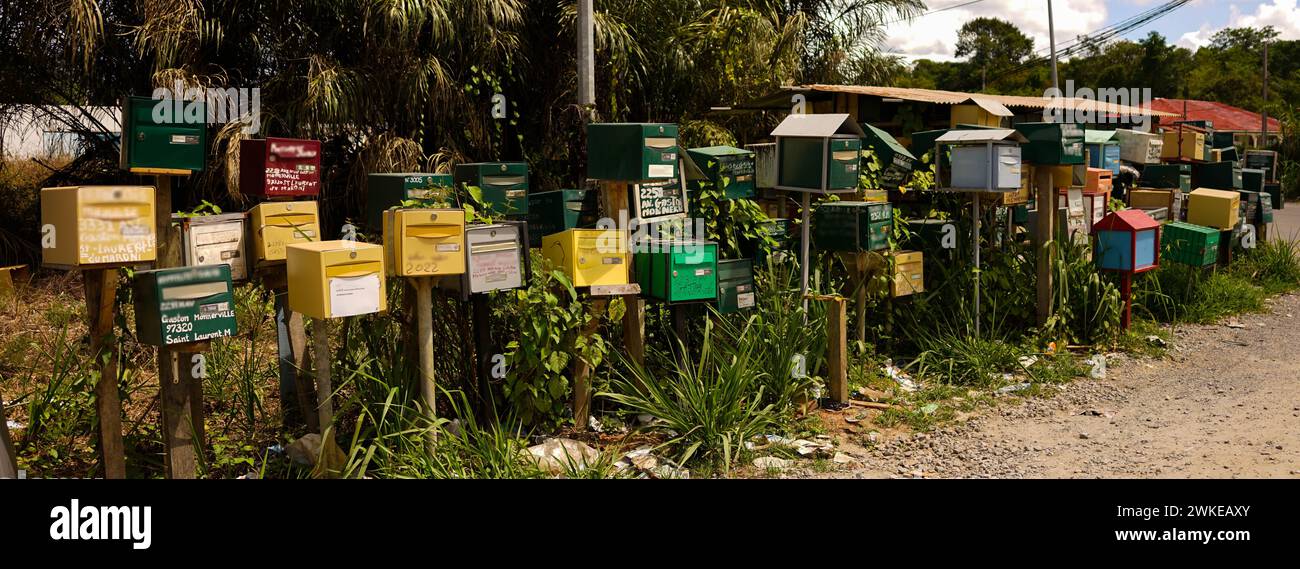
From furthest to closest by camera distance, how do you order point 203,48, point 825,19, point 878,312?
point 825,19 < point 203,48 < point 878,312

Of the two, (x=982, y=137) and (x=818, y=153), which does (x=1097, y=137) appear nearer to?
(x=982, y=137)

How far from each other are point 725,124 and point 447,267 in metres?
8.20

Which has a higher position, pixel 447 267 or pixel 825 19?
pixel 825 19

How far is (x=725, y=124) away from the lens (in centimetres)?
1209

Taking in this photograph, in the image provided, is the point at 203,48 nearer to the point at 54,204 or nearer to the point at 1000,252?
the point at 54,204

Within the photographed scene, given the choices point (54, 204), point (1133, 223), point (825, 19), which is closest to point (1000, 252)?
point (1133, 223)

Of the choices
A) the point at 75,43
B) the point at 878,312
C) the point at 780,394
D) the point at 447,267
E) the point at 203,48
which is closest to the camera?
the point at 447,267

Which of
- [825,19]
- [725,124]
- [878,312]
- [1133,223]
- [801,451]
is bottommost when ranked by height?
[801,451]

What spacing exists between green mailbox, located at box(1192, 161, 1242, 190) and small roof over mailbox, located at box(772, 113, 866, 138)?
5.53m

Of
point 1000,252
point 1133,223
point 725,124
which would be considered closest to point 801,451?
point 1000,252

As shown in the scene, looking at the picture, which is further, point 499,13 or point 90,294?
point 499,13

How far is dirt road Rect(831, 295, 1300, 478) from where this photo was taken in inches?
184
